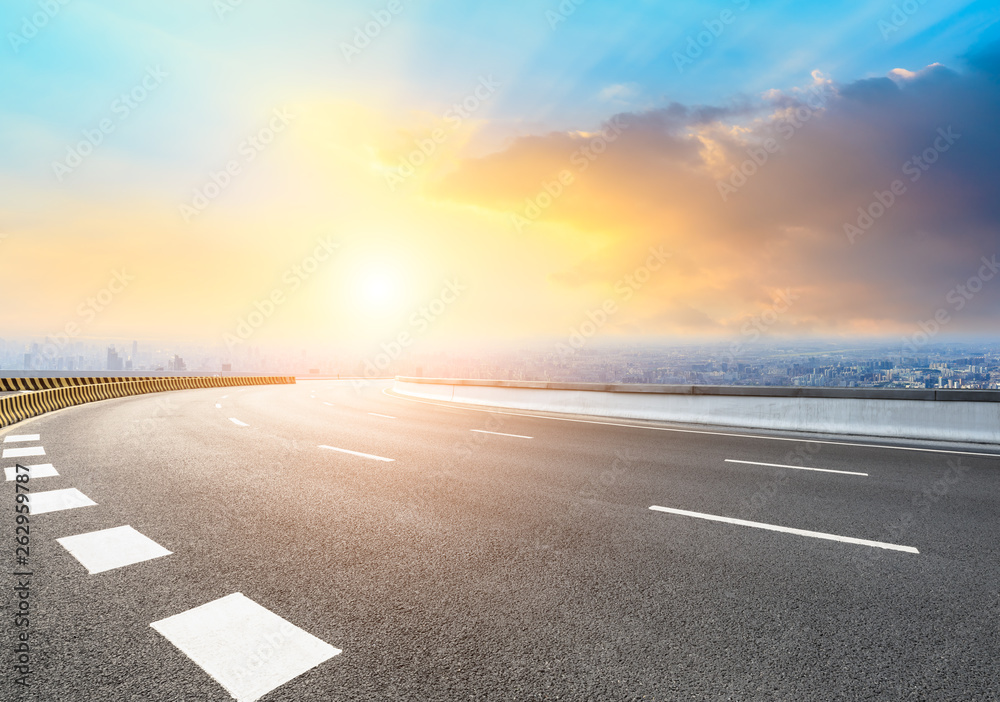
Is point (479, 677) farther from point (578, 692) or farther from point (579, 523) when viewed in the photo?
point (579, 523)

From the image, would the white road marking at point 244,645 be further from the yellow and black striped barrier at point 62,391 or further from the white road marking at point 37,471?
the yellow and black striped barrier at point 62,391

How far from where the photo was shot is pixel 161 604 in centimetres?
335

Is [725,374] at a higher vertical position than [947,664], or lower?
higher

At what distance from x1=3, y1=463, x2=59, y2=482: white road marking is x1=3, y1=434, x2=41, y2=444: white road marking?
130 inches

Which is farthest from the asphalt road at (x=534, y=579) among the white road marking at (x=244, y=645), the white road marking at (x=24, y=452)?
the white road marking at (x=24, y=452)

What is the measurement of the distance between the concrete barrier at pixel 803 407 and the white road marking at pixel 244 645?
13.0 m

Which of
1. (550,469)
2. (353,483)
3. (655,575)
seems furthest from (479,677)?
(550,469)

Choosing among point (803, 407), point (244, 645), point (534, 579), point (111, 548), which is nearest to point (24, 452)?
point (111, 548)

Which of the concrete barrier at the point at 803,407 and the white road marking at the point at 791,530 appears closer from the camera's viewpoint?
the white road marking at the point at 791,530

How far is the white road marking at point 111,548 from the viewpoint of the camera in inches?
160

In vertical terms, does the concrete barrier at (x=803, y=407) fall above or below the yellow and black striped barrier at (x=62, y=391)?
above

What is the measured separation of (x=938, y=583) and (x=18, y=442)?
13.6m

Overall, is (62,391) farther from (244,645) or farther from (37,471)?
(244,645)

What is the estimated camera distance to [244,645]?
113 inches
